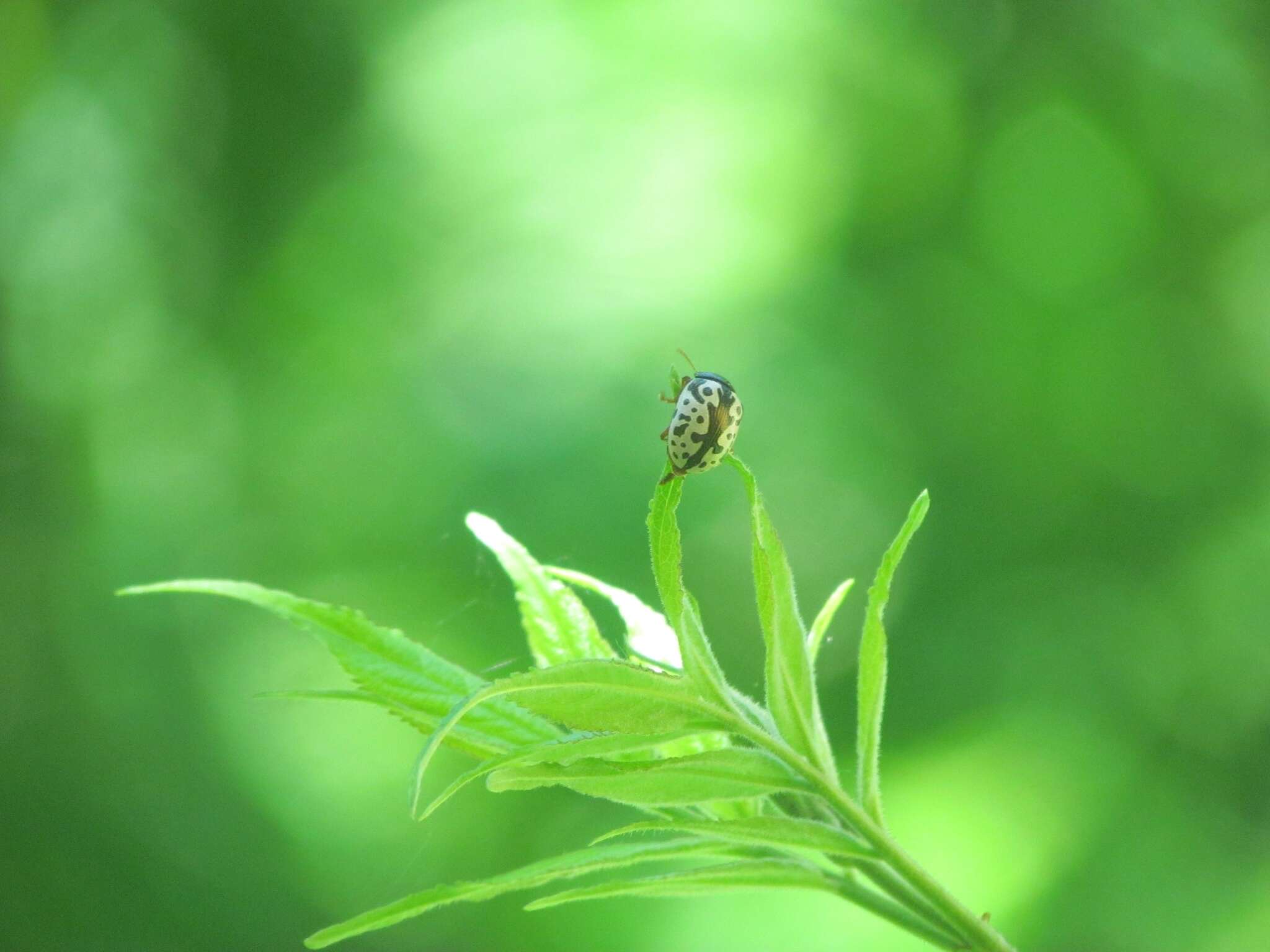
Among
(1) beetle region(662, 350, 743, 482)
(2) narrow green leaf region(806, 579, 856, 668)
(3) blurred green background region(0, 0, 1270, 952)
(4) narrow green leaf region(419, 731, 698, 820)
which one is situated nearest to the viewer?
(4) narrow green leaf region(419, 731, 698, 820)

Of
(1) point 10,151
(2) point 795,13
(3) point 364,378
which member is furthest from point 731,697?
(1) point 10,151

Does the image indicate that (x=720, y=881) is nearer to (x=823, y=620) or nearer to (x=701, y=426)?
(x=823, y=620)

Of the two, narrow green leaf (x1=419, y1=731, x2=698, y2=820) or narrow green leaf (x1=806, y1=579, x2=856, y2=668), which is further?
narrow green leaf (x1=806, y1=579, x2=856, y2=668)

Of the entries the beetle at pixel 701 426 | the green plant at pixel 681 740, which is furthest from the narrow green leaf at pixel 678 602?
the beetle at pixel 701 426

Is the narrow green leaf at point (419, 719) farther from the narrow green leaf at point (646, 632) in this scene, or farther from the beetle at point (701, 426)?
the beetle at point (701, 426)

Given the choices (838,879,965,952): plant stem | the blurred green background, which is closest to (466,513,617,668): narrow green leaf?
(838,879,965,952): plant stem

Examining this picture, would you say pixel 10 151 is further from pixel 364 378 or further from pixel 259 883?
pixel 259 883

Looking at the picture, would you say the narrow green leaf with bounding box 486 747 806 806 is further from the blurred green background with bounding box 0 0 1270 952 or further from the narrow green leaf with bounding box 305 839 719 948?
the blurred green background with bounding box 0 0 1270 952
